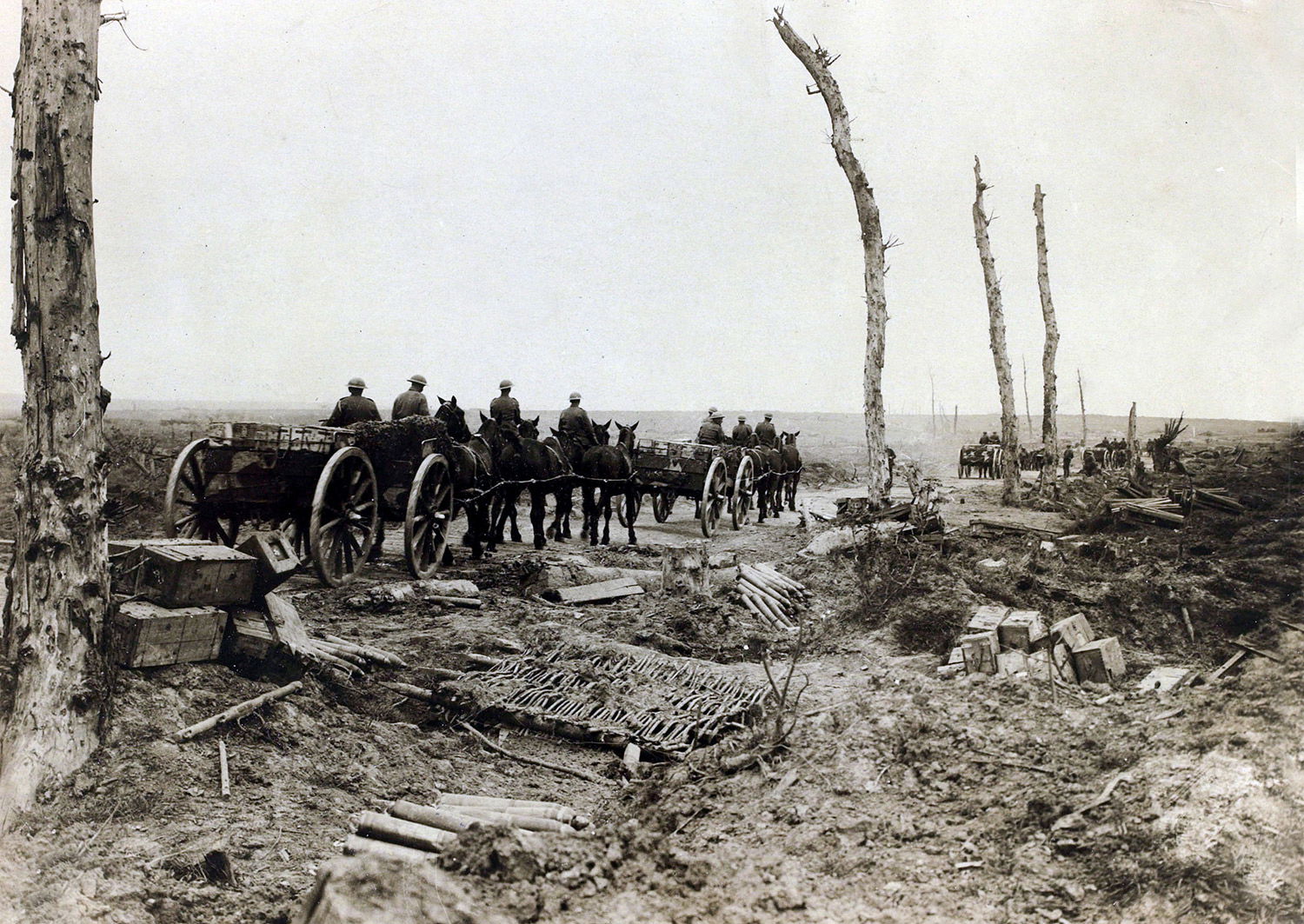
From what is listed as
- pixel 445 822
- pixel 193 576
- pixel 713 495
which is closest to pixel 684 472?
pixel 713 495

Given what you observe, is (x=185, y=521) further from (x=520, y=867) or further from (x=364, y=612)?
(x=520, y=867)

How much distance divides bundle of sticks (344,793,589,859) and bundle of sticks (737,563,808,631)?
425 cm

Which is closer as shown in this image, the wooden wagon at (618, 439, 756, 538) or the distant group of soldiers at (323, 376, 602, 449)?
the distant group of soldiers at (323, 376, 602, 449)

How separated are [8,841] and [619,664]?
3639 mm

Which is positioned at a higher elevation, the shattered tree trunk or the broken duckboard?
the shattered tree trunk

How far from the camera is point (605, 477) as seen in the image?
12.9 metres

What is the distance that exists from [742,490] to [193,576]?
11847 millimetres

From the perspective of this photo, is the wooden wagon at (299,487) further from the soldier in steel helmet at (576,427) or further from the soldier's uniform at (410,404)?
the soldier in steel helmet at (576,427)

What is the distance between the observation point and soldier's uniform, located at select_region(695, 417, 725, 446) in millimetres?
16625

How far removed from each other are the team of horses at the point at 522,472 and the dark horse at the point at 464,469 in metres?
0.01

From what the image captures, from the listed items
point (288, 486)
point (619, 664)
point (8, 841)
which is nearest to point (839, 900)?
point (619, 664)

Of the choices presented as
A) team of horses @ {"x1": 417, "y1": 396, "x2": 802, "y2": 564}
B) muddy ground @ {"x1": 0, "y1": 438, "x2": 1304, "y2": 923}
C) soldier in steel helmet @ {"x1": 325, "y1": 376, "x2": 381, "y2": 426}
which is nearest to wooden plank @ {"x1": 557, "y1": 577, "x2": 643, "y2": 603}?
muddy ground @ {"x1": 0, "y1": 438, "x2": 1304, "y2": 923}

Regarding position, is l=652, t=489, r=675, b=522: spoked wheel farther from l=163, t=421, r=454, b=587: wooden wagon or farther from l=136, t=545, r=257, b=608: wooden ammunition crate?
l=136, t=545, r=257, b=608: wooden ammunition crate

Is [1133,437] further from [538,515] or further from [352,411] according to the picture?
[352,411]
